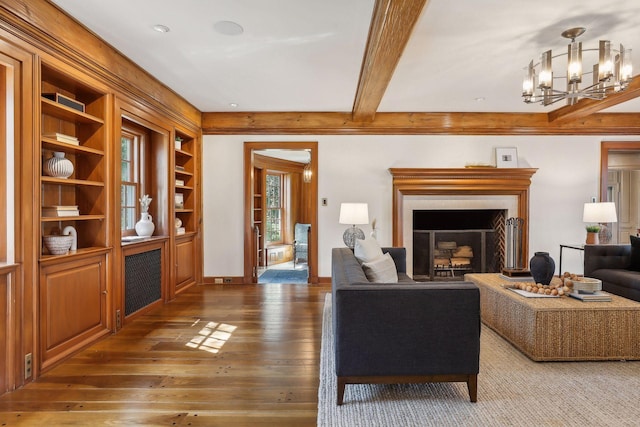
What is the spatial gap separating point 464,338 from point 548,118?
4.74 metres

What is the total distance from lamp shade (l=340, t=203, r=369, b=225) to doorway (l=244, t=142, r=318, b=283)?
0.80m

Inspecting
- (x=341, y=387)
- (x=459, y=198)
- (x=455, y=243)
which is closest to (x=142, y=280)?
(x=341, y=387)

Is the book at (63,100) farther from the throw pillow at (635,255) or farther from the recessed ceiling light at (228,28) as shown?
the throw pillow at (635,255)

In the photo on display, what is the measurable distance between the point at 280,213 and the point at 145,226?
423 centimetres

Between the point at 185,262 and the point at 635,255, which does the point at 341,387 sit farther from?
the point at 635,255

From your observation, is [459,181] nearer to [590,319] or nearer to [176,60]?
[590,319]

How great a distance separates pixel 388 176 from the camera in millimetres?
5477

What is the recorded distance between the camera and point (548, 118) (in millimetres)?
5383

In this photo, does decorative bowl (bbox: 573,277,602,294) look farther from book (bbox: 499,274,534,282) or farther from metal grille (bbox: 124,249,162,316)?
metal grille (bbox: 124,249,162,316)

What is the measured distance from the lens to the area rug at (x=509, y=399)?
1.93 meters

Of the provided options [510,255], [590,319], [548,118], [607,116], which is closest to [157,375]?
[590,319]

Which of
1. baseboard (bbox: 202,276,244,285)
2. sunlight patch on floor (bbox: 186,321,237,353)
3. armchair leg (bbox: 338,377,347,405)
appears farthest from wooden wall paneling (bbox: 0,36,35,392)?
baseboard (bbox: 202,276,244,285)

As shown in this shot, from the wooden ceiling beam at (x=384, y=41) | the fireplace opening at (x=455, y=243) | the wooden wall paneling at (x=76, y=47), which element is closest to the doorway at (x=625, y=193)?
the fireplace opening at (x=455, y=243)

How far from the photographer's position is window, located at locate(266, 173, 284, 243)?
7.98 m
